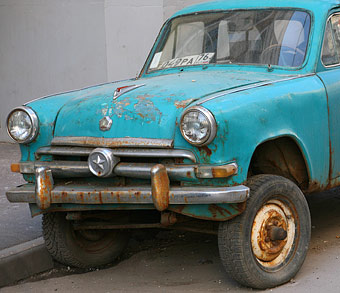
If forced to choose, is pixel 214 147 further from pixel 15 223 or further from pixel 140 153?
pixel 15 223

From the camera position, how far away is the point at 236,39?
5633 millimetres

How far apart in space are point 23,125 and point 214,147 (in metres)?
1.38

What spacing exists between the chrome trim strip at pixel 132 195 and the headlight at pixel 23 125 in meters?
0.34

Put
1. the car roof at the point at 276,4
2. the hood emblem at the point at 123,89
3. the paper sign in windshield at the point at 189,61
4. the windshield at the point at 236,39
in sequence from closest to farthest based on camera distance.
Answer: the hood emblem at the point at 123,89 < the windshield at the point at 236,39 < the car roof at the point at 276,4 < the paper sign in windshield at the point at 189,61

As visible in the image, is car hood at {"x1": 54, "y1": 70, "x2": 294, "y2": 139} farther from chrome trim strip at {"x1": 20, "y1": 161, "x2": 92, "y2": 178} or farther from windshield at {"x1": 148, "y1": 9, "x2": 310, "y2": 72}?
windshield at {"x1": 148, "y1": 9, "x2": 310, "y2": 72}

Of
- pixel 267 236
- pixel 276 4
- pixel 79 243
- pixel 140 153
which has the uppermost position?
pixel 276 4

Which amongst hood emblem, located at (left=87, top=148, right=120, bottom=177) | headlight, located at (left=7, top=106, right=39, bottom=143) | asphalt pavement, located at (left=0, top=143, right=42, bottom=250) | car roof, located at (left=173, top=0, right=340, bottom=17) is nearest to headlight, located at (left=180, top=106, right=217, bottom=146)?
hood emblem, located at (left=87, top=148, right=120, bottom=177)

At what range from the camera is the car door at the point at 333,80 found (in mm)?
5250

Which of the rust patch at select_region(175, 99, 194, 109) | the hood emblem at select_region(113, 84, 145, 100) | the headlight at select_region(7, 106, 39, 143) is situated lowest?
the headlight at select_region(7, 106, 39, 143)

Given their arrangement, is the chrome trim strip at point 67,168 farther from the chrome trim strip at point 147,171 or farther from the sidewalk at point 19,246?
the sidewalk at point 19,246

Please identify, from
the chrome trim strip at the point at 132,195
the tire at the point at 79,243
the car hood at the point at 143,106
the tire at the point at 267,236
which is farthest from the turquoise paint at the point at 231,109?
the tire at the point at 79,243

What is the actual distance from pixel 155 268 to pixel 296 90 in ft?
5.32

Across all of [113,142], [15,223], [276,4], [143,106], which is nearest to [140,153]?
[113,142]

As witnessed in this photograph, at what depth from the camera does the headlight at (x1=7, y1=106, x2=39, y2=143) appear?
16.2 ft
